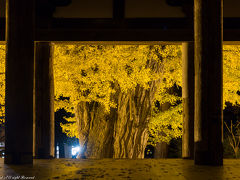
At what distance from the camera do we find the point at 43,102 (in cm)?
825

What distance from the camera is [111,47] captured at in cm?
1427

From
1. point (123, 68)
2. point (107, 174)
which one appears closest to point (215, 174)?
point (107, 174)

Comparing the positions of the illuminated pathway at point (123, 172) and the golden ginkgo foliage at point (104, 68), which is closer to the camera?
the illuminated pathway at point (123, 172)

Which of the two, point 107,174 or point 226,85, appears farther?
point 226,85

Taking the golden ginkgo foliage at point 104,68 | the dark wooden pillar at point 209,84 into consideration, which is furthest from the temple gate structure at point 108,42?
the golden ginkgo foliage at point 104,68

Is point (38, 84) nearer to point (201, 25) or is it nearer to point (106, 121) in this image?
point (201, 25)

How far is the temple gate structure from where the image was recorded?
690 centimetres

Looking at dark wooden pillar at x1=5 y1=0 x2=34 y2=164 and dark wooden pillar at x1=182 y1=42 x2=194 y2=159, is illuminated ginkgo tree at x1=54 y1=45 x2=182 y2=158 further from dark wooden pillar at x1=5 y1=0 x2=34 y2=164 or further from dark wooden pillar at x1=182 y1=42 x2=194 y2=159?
dark wooden pillar at x1=5 y1=0 x2=34 y2=164

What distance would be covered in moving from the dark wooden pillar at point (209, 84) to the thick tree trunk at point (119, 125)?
835cm

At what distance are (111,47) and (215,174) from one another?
9022 mm

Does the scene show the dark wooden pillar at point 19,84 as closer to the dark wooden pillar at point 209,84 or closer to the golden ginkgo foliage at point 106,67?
the dark wooden pillar at point 209,84

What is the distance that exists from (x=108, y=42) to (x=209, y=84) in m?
2.33

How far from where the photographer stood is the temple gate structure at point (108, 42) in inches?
272

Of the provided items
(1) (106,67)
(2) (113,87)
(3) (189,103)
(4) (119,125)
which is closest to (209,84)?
(3) (189,103)
